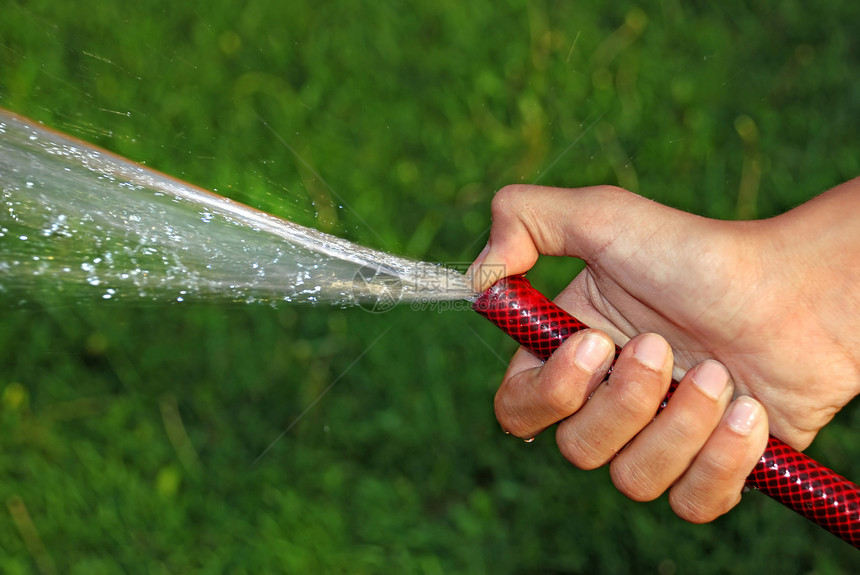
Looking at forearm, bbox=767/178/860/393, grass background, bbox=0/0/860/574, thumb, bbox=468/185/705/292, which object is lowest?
grass background, bbox=0/0/860/574

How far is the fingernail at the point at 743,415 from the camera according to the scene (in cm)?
181

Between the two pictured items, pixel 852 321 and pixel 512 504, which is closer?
pixel 852 321

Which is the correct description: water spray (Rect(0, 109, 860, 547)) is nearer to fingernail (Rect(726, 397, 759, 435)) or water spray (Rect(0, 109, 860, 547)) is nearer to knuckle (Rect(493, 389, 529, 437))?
fingernail (Rect(726, 397, 759, 435))

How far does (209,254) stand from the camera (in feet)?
7.21

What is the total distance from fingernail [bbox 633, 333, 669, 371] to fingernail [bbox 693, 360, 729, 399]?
0.38ft

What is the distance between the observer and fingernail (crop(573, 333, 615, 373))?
1.82m

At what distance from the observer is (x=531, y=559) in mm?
2641

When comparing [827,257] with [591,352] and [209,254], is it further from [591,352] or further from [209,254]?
[209,254]

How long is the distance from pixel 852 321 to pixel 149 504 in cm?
246

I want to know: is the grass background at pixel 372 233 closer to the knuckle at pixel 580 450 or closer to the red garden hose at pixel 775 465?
the knuckle at pixel 580 450

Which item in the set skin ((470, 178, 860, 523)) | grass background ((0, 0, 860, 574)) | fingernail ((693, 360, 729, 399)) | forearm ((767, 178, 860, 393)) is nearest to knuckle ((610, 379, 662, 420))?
skin ((470, 178, 860, 523))

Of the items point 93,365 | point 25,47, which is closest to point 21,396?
point 93,365

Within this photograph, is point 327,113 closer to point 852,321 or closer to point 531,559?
point 531,559

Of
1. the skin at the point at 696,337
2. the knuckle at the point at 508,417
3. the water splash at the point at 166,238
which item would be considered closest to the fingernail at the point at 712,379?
the skin at the point at 696,337
